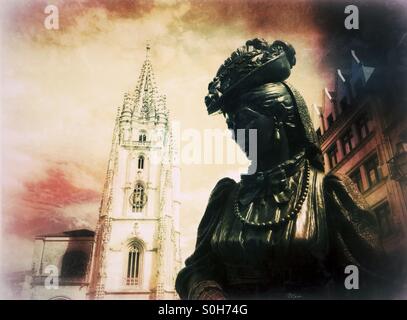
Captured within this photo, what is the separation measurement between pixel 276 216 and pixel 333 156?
4.24 metres

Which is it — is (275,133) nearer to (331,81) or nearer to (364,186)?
(364,186)

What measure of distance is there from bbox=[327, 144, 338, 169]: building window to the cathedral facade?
4085 millimetres

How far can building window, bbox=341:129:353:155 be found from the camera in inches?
248

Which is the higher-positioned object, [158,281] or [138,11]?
[138,11]

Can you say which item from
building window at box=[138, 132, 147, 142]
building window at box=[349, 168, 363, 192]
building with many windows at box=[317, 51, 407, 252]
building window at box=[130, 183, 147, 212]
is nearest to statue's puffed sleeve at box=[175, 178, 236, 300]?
building with many windows at box=[317, 51, 407, 252]

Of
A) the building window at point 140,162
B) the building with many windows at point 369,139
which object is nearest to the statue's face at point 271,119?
the building with many windows at point 369,139

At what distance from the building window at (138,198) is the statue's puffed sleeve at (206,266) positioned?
13.6 metres

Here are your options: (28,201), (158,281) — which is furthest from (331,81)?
(158,281)

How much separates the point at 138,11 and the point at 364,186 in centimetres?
460

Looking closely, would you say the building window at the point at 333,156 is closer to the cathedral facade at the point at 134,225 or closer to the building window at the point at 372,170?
the building window at the point at 372,170

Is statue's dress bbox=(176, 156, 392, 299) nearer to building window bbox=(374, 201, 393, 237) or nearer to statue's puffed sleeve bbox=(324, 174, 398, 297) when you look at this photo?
statue's puffed sleeve bbox=(324, 174, 398, 297)

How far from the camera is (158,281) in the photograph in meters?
11.5

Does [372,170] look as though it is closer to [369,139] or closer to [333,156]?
[369,139]
